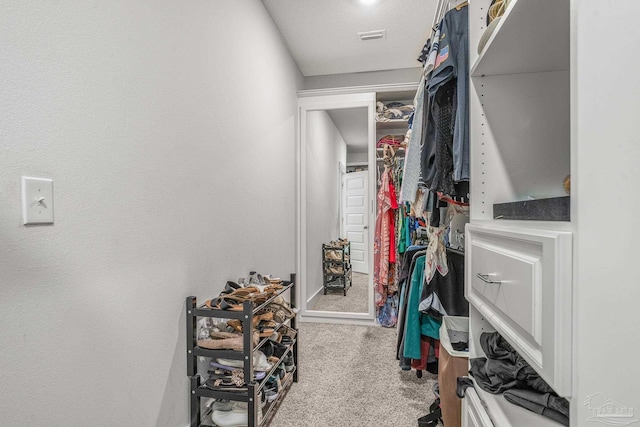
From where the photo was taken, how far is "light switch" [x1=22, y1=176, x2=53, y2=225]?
0.76 metres

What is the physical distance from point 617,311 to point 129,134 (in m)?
1.33

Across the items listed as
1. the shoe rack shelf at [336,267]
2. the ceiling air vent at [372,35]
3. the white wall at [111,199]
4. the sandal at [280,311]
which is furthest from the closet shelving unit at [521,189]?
the shoe rack shelf at [336,267]

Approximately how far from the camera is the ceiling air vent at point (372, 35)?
2682 millimetres

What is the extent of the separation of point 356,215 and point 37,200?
3.10 metres

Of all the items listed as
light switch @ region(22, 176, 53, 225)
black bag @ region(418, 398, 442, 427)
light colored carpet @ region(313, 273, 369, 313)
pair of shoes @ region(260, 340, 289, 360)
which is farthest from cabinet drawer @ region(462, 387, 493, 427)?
light colored carpet @ region(313, 273, 369, 313)

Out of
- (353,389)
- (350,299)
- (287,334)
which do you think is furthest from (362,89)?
(353,389)

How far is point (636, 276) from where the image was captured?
498 mm

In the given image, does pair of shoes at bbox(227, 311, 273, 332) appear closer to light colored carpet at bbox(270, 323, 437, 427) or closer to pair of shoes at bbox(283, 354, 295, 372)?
pair of shoes at bbox(283, 354, 295, 372)

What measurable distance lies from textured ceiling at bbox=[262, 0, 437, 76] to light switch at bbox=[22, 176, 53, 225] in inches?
83.7

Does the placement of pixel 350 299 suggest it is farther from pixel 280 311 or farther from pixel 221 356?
pixel 221 356

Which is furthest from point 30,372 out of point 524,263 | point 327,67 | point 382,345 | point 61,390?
point 327,67

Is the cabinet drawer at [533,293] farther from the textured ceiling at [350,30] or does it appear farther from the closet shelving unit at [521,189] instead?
the textured ceiling at [350,30]

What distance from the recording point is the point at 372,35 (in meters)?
2.72

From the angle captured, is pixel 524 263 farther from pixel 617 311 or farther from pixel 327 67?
pixel 327 67
